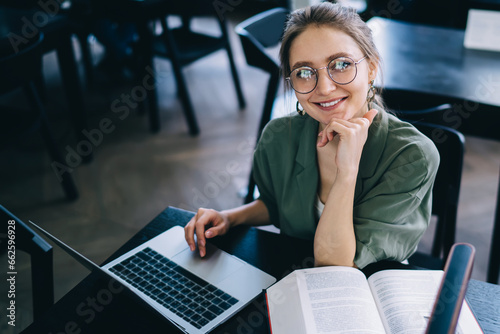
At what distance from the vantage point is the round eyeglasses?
1.08 meters

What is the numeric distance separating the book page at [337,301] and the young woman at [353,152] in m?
0.08

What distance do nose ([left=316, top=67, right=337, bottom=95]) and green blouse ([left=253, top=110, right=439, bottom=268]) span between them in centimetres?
16

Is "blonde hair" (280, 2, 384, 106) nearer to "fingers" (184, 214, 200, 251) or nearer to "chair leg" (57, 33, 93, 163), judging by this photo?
"fingers" (184, 214, 200, 251)

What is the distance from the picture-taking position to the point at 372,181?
1.15 metres

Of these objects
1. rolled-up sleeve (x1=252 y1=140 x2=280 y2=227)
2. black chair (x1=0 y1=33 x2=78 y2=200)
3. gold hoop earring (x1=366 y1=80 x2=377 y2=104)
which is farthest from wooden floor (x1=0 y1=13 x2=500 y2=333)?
gold hoop earring (x1=366 y1=80 x2=377 y2=104)

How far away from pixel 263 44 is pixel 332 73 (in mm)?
1254

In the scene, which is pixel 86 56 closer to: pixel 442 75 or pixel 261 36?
pixel 261 36

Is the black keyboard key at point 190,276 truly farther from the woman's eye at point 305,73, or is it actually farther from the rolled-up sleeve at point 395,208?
the woman's eye at point 305,73

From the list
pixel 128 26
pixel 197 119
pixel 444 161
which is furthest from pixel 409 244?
pixel 128 26

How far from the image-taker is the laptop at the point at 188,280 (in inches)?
37.9

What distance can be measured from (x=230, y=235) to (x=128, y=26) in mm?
2890

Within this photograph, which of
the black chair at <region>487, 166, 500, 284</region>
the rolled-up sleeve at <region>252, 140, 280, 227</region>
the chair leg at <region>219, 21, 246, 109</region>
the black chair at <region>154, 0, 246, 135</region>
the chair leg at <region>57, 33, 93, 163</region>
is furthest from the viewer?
the chair leg at <region>219, 21, 246, 109</region>

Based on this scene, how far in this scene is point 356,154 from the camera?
43.0 inches

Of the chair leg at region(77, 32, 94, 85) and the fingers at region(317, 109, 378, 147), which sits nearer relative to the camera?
the fingers at region(317, 109, 378, 147)
